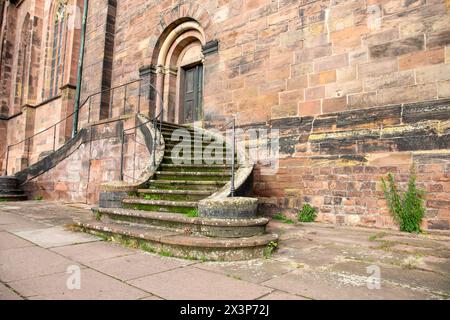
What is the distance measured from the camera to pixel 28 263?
3.08 m

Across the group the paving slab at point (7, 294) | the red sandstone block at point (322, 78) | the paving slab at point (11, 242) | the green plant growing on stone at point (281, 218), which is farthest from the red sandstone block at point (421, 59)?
the paving slab at point (11, 242)

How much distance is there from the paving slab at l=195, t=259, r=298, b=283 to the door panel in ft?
23.6

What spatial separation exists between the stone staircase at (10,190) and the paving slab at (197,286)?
→ 30.5 feet

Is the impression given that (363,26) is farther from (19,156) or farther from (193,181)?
(19,156)

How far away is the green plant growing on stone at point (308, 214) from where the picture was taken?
6484 millimetres

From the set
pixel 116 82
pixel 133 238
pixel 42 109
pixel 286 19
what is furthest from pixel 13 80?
pixel 133 238

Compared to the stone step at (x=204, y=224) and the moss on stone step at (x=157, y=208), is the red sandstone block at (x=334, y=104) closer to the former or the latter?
the stone step at (x=204, y=224)

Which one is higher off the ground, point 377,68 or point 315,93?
point 377,68

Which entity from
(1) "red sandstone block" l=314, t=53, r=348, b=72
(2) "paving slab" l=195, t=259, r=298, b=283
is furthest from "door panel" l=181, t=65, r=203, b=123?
(2) "paving slab" l=195, t=259, r=298, b=283

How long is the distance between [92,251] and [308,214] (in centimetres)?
434

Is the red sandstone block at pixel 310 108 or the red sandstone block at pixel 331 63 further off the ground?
the red sandstone block at pixel 331 63

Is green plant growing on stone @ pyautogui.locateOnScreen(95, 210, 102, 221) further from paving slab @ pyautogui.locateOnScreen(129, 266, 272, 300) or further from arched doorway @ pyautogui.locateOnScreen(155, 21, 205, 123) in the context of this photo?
arched doorway @ pyautogui.locateOnScreen(155, 21, 205, 123)

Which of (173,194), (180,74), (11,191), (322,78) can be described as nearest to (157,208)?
(173,194)

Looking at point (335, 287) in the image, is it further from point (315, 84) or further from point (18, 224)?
point (18, 224)
